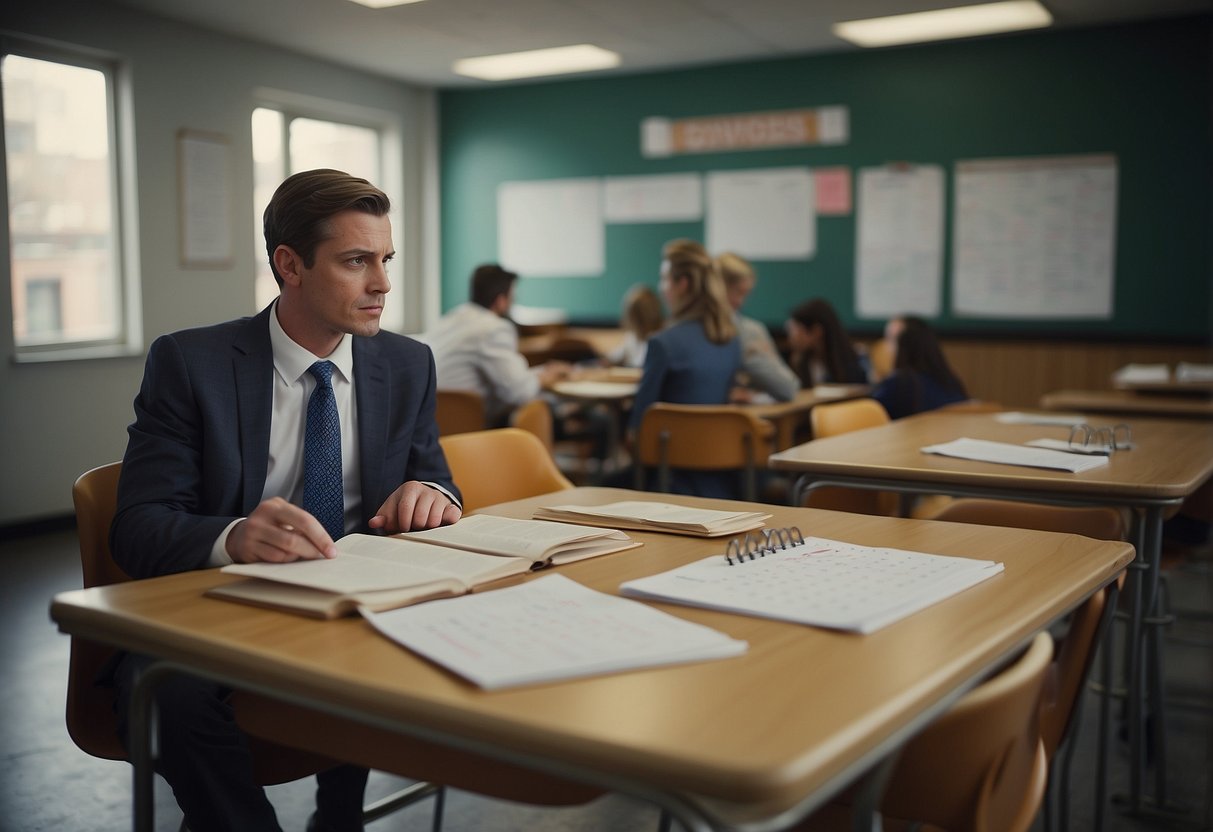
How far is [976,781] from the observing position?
111cm

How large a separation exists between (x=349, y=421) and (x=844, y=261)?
18.5 feet

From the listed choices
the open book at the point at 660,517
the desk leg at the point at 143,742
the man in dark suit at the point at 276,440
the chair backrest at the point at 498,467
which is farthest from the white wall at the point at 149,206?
the desk leg at the point at 143,742

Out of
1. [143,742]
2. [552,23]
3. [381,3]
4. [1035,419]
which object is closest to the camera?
[143,742]

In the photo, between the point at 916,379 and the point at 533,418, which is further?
the point at 916,379

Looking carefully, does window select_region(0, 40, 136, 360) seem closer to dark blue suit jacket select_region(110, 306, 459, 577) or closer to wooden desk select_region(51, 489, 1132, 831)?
dark blue suit jacket select_region(110, 306, 459, 577)

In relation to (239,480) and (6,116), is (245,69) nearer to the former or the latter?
(6,116)

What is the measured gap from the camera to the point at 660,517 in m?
1.67

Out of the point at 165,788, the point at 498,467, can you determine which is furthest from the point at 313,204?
the point at 165,788

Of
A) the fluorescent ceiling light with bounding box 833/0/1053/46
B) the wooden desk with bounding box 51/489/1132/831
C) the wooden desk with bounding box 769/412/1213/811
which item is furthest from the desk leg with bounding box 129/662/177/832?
the fluorescent ceiling light with bounding box 833/0/1053/46

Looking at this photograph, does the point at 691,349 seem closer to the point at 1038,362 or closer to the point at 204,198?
the point at 204,198

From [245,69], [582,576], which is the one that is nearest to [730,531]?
[582,576]

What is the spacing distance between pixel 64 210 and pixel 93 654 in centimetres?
347

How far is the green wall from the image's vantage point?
6.11 metres

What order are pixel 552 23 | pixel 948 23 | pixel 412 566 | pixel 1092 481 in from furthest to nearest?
pixel 948 23
pixel 552 23
pixel 1092 481
pixel 412 566
